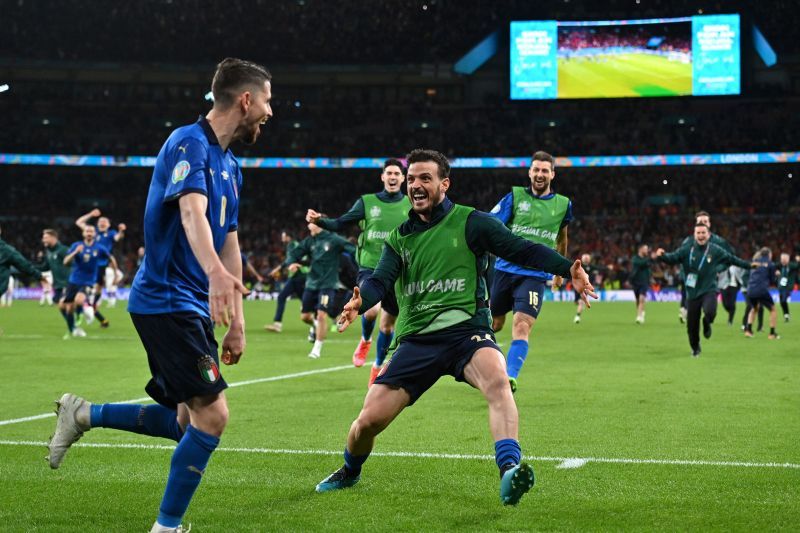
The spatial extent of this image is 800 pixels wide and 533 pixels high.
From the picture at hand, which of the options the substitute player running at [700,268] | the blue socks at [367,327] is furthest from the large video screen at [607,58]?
the blue socks at [367,327]

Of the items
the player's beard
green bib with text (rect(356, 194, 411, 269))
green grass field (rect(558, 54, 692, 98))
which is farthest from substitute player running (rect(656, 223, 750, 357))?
green grass field (rect(558, 54, 692, 98))

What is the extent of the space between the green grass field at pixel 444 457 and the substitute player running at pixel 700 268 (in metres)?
2.47

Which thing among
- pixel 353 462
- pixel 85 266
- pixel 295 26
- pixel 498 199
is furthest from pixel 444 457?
pixel 295 26

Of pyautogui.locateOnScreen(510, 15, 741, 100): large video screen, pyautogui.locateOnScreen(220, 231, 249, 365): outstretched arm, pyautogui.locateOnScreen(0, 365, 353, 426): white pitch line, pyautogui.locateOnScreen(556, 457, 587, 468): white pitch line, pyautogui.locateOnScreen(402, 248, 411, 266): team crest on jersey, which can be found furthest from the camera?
pyautogui.locateOnScreen(510, 15, 741, 100): large video screen

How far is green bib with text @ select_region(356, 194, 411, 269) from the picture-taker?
13438mm

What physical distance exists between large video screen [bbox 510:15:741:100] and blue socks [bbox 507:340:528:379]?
42.9m

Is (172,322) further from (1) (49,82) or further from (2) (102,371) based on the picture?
(1) (49,82)

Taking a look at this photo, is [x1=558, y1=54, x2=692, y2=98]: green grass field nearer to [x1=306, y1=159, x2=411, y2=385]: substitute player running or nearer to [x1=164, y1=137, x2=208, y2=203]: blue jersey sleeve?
[x1=306, y1=159, x2=411, y2=385]: substitute player running

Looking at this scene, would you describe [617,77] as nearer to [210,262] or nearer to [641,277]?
[641,277]

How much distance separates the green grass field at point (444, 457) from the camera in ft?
18.3

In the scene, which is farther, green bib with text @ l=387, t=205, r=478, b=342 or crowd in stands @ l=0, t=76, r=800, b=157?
Answer: crowd in stands @ l=0, t=76, r=800, b=157

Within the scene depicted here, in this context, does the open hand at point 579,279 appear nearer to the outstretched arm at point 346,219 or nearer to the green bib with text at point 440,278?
the green bib with text at point 440,278

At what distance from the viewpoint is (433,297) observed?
6.29m

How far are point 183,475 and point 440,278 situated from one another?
2.09 meters
